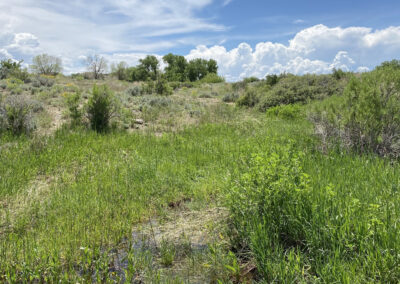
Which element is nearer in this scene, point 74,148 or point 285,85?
point 74,148

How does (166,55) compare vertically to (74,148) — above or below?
above

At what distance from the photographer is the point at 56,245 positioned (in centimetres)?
368

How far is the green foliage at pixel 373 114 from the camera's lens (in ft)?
21.1

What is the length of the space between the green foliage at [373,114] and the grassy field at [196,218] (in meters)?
0.78

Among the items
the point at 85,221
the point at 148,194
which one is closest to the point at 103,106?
the point at 148,194

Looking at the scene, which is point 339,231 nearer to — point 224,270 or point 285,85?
point 224,270

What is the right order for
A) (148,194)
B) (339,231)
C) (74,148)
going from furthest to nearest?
1. (74,148)
2. (148,194)
3. (339,231)

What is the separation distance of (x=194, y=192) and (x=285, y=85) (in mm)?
13727

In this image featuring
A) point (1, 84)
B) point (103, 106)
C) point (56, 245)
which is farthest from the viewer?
point (1, 84)

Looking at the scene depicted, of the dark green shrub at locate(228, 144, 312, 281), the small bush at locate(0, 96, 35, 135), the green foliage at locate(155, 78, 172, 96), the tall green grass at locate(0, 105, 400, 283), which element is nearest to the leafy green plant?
the tall green grass at locate(0, 105, 400, 283)

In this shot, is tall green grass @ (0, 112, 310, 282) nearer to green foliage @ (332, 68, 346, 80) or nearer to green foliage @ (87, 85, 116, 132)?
green foliage @ (87, 85, 116, 132)

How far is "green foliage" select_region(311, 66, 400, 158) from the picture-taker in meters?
6.43

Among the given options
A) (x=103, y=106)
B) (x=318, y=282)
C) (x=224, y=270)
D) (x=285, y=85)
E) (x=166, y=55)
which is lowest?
(x=224, y=270)

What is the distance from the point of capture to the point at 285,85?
1722cm
